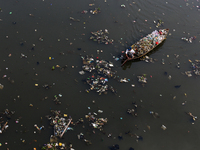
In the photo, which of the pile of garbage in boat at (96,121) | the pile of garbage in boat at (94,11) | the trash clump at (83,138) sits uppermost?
the pile of garbage in boat at (94,11)

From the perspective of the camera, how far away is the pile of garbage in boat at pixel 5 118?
8.06 metres

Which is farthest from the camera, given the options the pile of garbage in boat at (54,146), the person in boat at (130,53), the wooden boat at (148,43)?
the wooden boat at (148,43)

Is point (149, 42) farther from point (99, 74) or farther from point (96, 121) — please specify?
point (96, 121)

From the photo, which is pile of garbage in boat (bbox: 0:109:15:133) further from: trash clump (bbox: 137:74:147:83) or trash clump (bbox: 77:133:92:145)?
trash clump (bbox: 137:74:147:83)

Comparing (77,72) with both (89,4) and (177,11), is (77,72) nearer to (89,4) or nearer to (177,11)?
(89,4)

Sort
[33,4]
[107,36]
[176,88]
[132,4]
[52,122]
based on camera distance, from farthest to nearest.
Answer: [132,4] < [33,4] < [107,36] < [176,88] < [52,122]

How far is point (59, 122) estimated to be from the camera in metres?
8.39

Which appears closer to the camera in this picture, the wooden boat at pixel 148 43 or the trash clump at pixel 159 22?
the wooden boat at pixel 148 43

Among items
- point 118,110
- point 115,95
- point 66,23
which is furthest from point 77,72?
point 66,23

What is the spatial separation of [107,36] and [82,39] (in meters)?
1.70

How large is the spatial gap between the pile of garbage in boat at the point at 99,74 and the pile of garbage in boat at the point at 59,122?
1893 mm

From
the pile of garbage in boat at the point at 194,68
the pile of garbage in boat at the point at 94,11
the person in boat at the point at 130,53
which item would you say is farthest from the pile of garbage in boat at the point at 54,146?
the pile of garbage in boat at the point at 94,11

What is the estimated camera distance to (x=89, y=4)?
43.7 feet

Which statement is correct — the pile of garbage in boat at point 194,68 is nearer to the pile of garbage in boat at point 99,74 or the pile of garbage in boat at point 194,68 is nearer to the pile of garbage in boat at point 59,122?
the pile of garbage in boat at point 99,74
